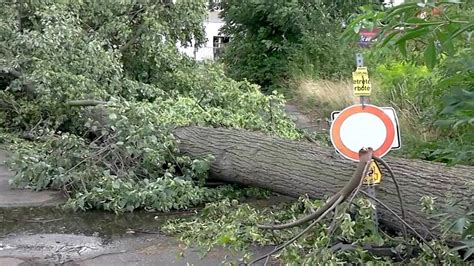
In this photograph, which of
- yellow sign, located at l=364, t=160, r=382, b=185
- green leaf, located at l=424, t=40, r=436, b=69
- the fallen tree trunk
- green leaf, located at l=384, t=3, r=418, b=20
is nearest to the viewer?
green leaf, located at l=384, t=3, r=418, b=20

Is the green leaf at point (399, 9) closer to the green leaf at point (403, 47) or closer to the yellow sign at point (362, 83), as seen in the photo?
the green leaf at point (403, 47)

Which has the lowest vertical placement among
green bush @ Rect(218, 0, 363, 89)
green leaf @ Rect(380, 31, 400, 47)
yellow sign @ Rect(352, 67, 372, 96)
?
yellow sign @ Rect(352, 67, 372, 96)

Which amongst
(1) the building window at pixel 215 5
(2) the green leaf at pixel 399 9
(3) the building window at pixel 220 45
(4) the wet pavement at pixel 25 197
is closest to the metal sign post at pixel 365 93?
(2) the green leaf at pixel 399 9

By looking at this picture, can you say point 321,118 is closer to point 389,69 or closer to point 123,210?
point 389,69

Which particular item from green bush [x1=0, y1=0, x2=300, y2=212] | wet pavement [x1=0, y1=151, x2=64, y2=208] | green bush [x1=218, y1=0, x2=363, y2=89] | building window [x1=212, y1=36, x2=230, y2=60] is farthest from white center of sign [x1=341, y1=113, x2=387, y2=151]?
building window [x1=212, y1=36, x2=230, y2=60]

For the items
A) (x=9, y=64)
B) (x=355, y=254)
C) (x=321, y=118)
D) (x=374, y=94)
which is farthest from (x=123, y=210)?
(x=321, y=118)

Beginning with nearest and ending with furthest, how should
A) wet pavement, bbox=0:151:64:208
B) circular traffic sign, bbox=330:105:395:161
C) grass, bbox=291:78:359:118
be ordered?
1. circular traffic sign, bbox=330:105:395:161
2. wet pavement, bbox=0:151:64:208
3. grass, bbox=291:78:359:118

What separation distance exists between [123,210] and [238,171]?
3.62ft

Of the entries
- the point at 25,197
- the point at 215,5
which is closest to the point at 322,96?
the point at 25,197

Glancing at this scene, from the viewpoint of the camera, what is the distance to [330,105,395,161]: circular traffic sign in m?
3.49

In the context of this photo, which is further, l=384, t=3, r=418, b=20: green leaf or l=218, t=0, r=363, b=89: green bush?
l=218, t=0, r=363, b=89: green bush

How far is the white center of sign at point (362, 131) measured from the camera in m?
3.49

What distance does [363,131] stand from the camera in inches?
139

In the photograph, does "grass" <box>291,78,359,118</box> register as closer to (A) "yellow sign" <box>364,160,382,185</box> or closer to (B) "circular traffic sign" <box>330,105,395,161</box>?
(A) "yellow sign" <box>364,160,382,185</box>
